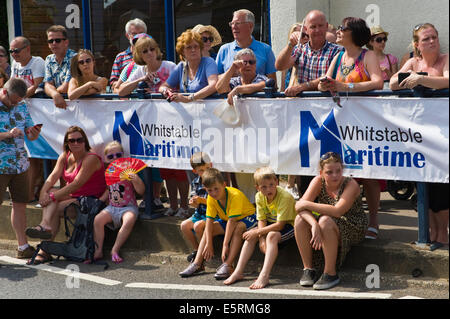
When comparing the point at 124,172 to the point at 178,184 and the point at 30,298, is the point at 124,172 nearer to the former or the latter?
the point at 178,184

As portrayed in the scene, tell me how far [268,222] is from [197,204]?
0.76 metres

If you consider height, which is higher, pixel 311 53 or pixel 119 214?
pixel 311 53

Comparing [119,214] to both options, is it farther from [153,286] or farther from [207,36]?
[207,36]

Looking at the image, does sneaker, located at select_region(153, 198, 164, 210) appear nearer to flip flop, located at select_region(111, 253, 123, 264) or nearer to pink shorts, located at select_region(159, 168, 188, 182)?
pink shorts, located at select_region(159, 168, 188, 182)

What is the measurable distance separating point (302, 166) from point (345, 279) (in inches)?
42.0

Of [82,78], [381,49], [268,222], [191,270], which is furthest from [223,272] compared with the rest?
[381,49]

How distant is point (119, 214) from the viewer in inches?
269

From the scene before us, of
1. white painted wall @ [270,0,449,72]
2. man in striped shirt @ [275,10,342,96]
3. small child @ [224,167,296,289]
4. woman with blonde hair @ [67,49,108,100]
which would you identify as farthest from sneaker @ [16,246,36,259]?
white painted wall @ [270,0,449,72]

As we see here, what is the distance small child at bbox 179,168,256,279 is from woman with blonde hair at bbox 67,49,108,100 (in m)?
2.04

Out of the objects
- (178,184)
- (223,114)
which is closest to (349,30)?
(223,114)

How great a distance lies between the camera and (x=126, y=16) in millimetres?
A: 11148

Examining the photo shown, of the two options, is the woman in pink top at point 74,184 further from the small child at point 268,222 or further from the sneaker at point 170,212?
the small child at point 268,222

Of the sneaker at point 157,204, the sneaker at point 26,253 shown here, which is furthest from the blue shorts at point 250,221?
the sneaker at point 26,253

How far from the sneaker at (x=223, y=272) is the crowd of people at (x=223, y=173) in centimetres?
2
